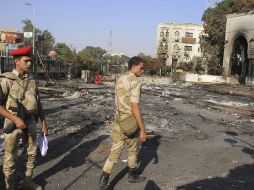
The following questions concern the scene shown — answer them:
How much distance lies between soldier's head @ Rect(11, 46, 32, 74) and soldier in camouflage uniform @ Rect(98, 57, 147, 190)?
145 cm

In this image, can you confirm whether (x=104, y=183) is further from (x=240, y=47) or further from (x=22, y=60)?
(x=240, y=47)

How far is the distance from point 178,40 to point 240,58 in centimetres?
4803

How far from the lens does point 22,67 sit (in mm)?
5105

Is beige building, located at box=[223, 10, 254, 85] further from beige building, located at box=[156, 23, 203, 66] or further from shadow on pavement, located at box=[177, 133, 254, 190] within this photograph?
beige building, located at box=[156, 23, 203, 66]

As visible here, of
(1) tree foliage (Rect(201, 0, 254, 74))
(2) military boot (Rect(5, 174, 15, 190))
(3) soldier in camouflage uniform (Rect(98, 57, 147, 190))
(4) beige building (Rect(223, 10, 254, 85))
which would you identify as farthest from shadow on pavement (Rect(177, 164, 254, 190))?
(1) tree foliage (Rect(201, 0, 254, 74))

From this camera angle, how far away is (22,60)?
508 centimetres

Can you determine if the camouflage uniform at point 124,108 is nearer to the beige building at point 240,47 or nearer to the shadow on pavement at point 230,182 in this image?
the shadow on pavement at point 230,182

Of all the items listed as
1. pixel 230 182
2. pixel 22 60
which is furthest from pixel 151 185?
pixel 22 60

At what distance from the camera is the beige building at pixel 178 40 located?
8669 centimetres

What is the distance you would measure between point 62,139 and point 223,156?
3.65 m

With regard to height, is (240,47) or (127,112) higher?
(240,47)

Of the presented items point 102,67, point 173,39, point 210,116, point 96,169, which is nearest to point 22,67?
point 96,169

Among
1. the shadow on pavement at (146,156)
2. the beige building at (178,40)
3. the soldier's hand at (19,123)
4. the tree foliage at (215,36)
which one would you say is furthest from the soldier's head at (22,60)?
the beige building at (178,40)

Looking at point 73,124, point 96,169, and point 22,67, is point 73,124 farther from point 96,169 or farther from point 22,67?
point 22,67
